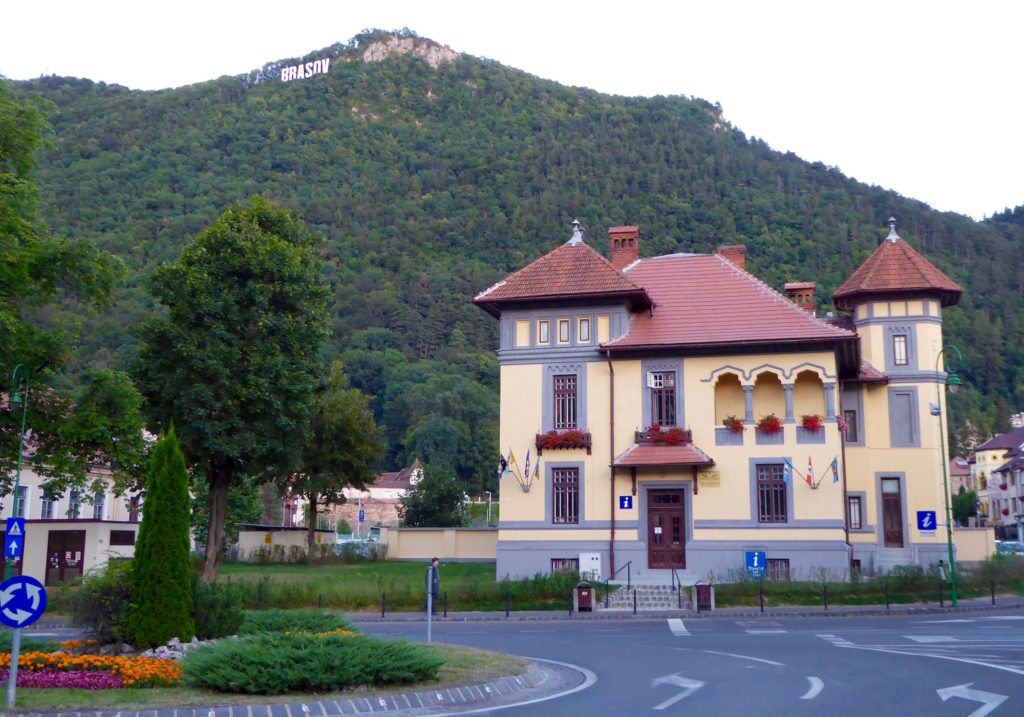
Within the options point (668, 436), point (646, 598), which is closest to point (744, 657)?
point (646, 598)

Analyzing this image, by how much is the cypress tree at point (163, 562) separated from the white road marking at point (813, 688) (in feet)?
33.6

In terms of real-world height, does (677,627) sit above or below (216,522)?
below

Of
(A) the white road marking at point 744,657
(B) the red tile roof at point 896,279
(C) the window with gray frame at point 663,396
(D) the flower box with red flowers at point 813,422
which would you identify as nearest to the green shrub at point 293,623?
(A) the white road marking at point 744,657

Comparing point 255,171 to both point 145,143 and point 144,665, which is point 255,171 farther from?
point 144,665

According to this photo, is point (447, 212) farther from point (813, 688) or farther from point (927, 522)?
point (813, 688)

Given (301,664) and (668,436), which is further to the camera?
(668,436)

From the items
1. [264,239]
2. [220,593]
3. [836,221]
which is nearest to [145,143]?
[836,221]

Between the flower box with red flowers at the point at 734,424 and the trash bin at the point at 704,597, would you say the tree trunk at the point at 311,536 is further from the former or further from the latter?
the trash bin at the point at 704,597

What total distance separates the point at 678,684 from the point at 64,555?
3706 centimetres

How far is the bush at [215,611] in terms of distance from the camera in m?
17.7

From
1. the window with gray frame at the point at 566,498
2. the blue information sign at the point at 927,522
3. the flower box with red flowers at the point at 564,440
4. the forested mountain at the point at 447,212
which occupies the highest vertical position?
the forested mountain at the point at 447,212

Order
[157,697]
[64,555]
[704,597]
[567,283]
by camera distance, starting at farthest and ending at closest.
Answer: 1. [64,555]
2. [567,283]
3. [704,597]
4. [157,697]

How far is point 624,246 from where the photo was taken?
149ft

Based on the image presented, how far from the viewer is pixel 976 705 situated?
13.1m
